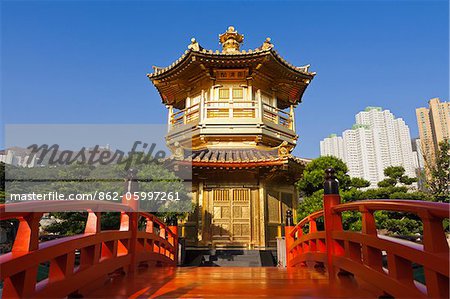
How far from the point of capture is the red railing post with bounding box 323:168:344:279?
4.02m

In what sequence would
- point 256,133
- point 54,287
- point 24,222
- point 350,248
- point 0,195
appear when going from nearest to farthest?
1. point 24,222
2. point 54,287
3. point 350,248
4. point 256,133
5. point 0,195

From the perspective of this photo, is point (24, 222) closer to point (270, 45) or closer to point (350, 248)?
point (350, 248)

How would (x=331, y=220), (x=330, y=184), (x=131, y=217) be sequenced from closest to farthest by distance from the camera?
1. (x=331, y=220)
2. (x=330, y=184)
3. (x=131, y=217)

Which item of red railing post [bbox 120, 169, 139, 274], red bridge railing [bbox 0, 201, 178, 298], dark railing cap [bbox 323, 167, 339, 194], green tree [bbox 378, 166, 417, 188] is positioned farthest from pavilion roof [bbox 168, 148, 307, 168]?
red bridge railing [bbox 0, 201, 178, 298]

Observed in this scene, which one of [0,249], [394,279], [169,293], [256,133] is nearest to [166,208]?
[256,133]

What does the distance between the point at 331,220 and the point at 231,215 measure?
7.77 m

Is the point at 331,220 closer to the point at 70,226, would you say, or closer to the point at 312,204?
the point at 312,204

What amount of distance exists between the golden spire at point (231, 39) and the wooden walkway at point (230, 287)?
12.5 meters

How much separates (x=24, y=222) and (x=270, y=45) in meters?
12.5

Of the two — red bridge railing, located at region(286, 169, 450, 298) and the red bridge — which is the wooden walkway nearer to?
the red bridge

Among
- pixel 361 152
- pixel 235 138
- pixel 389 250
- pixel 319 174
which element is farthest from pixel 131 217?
pixel 361 152

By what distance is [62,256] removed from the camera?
2.61 metres

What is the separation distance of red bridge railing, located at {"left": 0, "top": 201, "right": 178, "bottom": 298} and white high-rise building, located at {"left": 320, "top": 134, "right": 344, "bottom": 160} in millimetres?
79534

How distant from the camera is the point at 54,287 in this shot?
2.37 m
